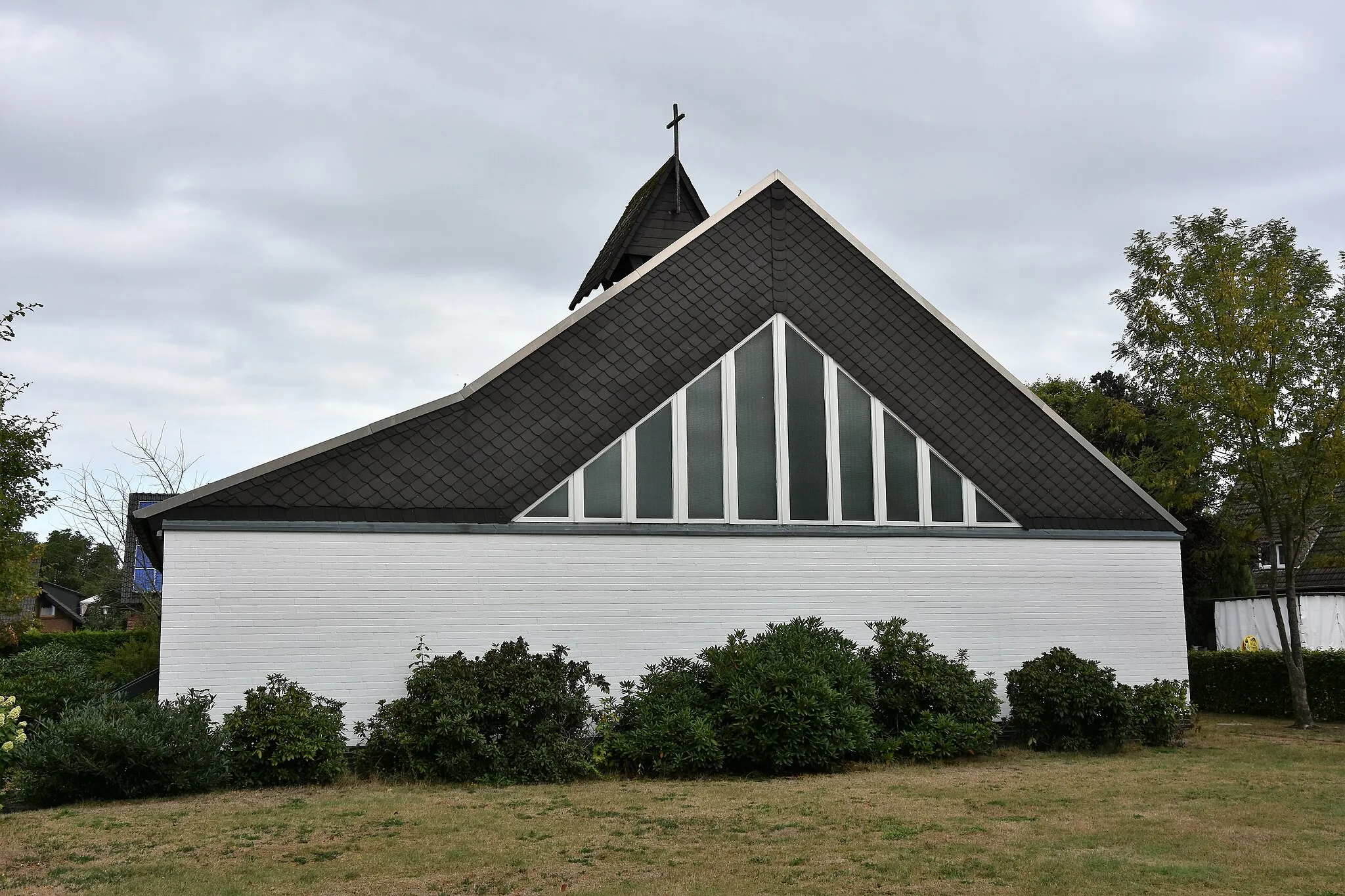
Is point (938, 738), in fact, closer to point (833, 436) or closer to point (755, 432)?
point (833, 436)

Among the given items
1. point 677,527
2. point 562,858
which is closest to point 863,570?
point 677,527

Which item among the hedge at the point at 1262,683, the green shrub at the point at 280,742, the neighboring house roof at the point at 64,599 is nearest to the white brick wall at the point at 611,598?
the green shrub at the point at 280,742

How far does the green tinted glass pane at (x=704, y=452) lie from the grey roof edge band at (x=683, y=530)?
258 mm

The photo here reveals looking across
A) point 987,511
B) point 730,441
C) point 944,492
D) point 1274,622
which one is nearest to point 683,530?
point 730,441

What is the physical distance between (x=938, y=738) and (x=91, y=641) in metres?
26.4

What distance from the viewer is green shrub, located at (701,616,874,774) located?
14.0m

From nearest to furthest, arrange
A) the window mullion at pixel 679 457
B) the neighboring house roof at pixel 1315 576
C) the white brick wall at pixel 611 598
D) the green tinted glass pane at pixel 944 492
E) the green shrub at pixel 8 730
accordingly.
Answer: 1. the green shrub at pixel 8 730
2. the white brick wall at pixel 611 598
3. the window mullion at pixel 679 457
4. the green tinted glass pane at pixel 944 492
5. the neighboring house roof at pixel 1315 576

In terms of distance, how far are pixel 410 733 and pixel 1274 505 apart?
50.2 ft

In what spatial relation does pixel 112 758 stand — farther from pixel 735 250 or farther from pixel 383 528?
pixel 735 250

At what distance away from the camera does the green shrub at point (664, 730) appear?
1400cm

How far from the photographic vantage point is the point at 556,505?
15.6m

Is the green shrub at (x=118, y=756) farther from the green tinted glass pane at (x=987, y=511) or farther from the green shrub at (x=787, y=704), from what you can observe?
the green tinted glass pane at (x=987, y=511)

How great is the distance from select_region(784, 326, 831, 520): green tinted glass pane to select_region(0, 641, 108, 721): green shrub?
1000 centimetres

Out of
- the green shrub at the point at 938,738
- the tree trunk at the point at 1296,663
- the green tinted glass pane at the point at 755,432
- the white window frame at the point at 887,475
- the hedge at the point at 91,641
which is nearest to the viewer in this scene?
the green shrub at the point at 938,738
